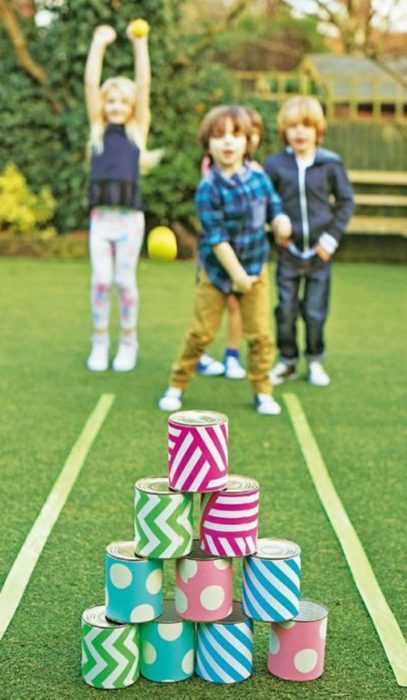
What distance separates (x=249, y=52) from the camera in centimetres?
2836

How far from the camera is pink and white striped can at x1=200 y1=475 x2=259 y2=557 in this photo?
309 centimetres

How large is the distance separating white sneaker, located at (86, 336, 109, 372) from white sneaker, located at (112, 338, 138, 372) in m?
0.08

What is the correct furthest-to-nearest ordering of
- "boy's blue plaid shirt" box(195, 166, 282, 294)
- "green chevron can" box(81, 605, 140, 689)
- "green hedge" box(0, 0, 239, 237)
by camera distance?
"green hedge" box(0, 0, 239, 237), "boy's blue plaid shirt" box(195, 166, 282, 294), "green chevron can" box(81, 605, 140, 689)

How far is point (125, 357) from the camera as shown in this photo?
766cm

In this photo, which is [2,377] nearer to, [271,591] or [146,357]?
[146,357]

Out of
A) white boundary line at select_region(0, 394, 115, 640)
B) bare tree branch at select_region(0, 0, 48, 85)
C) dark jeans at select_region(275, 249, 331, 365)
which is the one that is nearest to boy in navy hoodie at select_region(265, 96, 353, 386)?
dark jeans at select_region(275, 249, 331, 365)

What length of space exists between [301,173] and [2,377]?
94.3 inches

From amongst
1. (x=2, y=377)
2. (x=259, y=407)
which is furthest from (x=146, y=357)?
(x=259, y=407)

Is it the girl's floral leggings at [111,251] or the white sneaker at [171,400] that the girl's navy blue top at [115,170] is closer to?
the girl's floral leggings at [111,251]

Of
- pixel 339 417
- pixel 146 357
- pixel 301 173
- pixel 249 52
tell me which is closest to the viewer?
pixel 339 417

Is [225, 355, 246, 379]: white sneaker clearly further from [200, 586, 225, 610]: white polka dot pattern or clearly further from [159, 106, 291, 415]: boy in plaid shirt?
[200, 586, 225, 610]: white polka dot pattern

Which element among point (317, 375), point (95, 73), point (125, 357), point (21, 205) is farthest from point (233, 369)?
point (21, 205)

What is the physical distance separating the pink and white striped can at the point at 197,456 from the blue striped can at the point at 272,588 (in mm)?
255

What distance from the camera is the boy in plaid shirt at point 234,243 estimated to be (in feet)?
18.7
